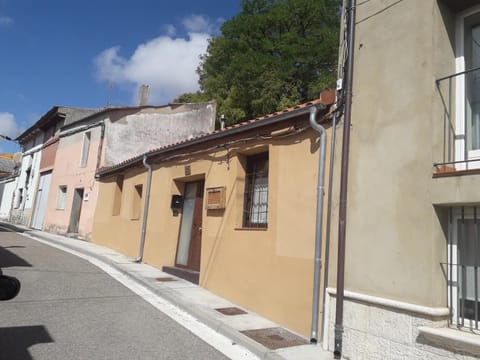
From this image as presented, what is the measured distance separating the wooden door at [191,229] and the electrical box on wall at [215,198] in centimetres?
110

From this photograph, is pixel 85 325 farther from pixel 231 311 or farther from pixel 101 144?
pixel 101 144

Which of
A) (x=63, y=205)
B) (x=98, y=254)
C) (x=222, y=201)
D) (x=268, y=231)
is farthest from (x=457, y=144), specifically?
(x=63, y=205)

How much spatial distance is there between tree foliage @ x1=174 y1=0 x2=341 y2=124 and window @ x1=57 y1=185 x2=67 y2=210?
8.62m

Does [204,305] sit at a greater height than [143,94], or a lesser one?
lesser

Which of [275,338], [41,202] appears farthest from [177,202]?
[41,202]

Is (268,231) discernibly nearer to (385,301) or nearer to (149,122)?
(385,301)

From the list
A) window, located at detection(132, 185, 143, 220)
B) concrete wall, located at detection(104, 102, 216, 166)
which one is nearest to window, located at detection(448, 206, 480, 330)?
window, located at detection(132, 185, 143, 220)

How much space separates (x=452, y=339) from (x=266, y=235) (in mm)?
3224

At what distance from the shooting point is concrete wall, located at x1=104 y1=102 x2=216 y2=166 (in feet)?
51.0

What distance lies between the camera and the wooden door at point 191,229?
881 centimetres

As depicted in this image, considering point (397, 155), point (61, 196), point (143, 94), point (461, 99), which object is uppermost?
point (143, 94)

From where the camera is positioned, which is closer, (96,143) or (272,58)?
(96,143)

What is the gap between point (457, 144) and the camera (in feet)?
14.2

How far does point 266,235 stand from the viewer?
639 centimetres
